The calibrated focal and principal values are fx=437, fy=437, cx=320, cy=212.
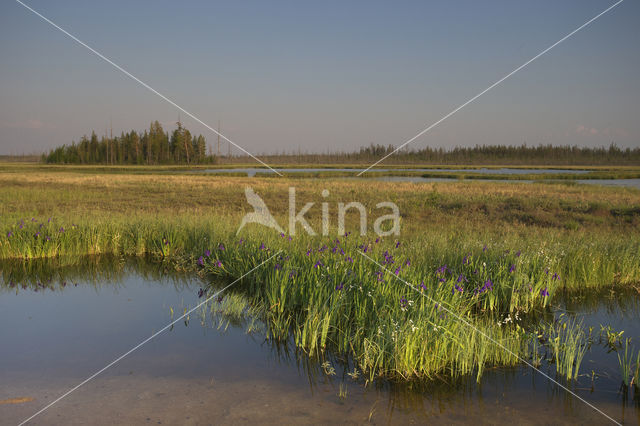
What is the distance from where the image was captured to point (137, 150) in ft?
348

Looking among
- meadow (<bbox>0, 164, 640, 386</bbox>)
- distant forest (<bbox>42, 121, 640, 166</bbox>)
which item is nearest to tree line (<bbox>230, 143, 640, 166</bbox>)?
distant forest (<bbox>42, 121, 640, 166</bbox>)

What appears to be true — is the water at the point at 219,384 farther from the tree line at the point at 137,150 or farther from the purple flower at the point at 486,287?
the tree line at the point at 137,150

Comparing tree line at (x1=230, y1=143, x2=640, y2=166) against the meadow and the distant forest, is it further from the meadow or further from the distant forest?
the meadow

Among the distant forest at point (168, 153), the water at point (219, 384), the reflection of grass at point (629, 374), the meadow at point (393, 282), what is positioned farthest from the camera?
the distant forest at point (168, 153)

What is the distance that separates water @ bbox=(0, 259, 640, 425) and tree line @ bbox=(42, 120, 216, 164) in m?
107

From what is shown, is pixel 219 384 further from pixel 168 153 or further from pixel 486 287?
pixel 168 153

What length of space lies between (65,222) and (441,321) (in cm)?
994

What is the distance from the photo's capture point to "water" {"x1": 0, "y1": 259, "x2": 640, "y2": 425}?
146 inches

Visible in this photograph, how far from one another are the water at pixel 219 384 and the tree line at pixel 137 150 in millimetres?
106871

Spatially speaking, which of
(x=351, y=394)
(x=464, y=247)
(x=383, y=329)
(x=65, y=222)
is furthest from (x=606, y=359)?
(x=65, y=222)

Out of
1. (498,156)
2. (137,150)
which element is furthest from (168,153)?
(498,156)

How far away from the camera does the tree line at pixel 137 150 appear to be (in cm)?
10800

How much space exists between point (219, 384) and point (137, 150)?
112 metres

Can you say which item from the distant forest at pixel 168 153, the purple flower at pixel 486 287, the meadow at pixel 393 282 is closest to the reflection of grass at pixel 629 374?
the meadow at pixel 393 282
